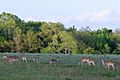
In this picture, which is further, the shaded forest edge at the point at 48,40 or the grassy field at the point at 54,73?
the shaded forest edge at the point at 48,40

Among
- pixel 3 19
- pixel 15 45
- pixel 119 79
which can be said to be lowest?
pixel 119 79

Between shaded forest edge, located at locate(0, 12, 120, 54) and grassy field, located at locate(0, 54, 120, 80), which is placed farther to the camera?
shaded forest edge, located at locate(0, 12, 120, 54)

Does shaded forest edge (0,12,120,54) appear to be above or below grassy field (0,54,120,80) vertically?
above

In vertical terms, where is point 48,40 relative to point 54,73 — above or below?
above

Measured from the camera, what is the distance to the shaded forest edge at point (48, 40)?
8775cm

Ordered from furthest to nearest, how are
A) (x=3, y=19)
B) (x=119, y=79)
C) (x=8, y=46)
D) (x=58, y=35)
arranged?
(x=3, y=19), (x=58, y=35), (x=8, y=46), (x=119, y=79)

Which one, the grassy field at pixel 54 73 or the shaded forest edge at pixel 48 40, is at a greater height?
the shaded forest edge at pixel 48 40

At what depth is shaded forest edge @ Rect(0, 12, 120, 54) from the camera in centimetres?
8775

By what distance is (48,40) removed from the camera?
92.3 metres

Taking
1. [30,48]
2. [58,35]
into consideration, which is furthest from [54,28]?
[30,48]

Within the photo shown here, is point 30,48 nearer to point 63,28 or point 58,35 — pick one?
point 58,35

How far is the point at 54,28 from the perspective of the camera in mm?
96125

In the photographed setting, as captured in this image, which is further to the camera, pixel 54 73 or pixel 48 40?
pixel 48 40

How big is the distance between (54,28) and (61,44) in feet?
20.8
